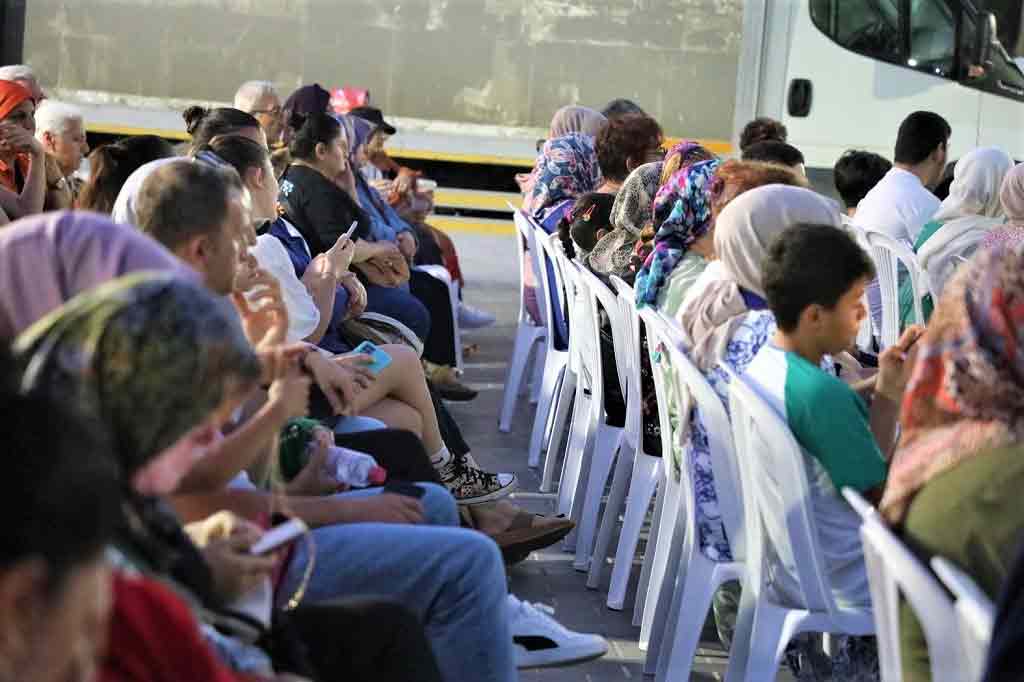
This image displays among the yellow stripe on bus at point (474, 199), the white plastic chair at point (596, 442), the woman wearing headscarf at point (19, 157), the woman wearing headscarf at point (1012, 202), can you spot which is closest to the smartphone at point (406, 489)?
the white plastic chair at point (596, 442)

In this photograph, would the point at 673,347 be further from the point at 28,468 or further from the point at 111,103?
the point at 111,103

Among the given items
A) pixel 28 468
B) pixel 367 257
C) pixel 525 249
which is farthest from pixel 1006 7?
pixel 28 468

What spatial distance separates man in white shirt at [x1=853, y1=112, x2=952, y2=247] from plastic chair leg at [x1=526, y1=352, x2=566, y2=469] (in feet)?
4.52

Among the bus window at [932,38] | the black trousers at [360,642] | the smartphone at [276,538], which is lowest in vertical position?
the black trousers at [360,642]

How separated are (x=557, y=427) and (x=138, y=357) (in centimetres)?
420

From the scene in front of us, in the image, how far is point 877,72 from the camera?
10508 millimetres

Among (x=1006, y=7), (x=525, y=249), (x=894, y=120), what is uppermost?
(x=1006, y=7)

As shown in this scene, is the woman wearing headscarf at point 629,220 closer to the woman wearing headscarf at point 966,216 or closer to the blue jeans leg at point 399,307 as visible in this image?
the blue jeans leg at point 399,307

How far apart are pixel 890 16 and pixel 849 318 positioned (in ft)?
24.5

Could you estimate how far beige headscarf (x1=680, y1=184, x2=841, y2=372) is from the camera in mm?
3840

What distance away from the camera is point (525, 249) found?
7.54m

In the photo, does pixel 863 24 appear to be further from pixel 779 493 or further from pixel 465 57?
pixel 779 493

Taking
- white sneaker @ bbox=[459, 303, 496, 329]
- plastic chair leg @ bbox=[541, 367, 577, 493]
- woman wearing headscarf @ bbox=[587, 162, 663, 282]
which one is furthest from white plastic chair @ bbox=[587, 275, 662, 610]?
white sneaker @ bbox=[459, 303, 496, 329]

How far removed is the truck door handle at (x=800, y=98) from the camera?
35.2 ft
